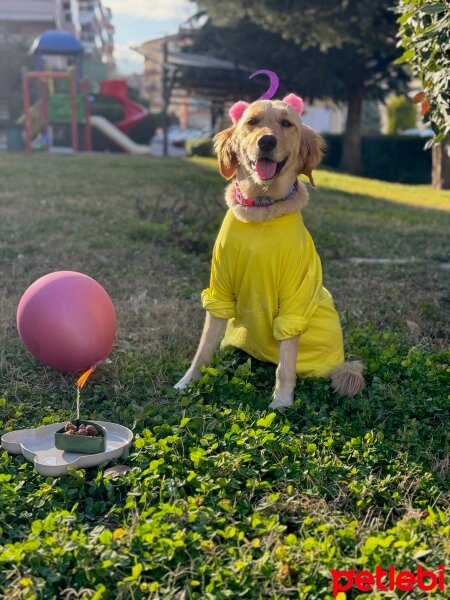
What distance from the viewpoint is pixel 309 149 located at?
3.70 metres

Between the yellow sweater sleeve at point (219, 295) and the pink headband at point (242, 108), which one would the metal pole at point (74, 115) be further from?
the yellow sweater sleeve at point (219, 295)

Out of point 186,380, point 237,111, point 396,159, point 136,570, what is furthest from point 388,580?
point 396,159

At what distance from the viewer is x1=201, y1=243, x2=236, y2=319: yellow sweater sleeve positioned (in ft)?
12.4

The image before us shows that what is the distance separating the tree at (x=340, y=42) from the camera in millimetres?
16906

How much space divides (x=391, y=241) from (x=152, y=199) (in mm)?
3538

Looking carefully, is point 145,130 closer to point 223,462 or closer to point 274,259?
point 274,259

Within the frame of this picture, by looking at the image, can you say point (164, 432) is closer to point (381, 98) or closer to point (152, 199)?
point (152, 199)

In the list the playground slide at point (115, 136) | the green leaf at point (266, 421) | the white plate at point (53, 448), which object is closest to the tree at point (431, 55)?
the green leaf at point (266, 421)

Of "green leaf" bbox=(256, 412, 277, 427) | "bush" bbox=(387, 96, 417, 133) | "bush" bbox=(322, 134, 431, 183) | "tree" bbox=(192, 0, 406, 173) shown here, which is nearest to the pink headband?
"green leaf" bbox=(256, 412, 277, 427)

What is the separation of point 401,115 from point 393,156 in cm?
883

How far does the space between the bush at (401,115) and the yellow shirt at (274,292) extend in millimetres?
29782

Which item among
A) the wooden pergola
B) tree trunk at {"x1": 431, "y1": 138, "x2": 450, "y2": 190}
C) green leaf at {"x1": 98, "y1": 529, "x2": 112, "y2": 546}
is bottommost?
green leaf at {"x1": 98, "y1": 529, "x2": 112, "y2": 546}

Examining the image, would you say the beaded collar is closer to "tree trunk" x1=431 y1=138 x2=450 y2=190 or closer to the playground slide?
"tree trunk" x1=431 y1=138 x2=450 y2=190

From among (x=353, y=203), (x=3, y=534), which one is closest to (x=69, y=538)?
(x=3, y=534)
